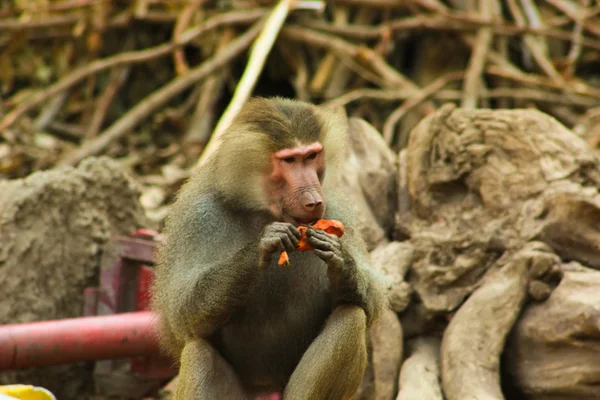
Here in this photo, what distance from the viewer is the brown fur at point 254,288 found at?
3383 mm

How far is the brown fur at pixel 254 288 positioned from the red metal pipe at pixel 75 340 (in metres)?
0.57

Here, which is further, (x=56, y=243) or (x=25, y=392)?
(x=56, y=243)

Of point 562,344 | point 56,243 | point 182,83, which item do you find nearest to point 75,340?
point 56,243

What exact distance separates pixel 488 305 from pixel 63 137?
539cm

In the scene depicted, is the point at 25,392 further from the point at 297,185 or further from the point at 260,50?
the point at 260,50

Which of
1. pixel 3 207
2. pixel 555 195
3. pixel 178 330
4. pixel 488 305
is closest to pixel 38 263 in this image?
pixel 3 207

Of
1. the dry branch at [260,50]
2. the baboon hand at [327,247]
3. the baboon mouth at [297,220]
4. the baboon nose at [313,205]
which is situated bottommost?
the dry branch at [260,50]

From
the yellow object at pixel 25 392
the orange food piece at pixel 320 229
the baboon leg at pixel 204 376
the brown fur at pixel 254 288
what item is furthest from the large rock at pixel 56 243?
the orange food piece at pixel 320 229

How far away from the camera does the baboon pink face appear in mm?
3303

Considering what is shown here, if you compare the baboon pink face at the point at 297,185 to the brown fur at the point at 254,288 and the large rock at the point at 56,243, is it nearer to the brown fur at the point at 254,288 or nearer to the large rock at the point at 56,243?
the brown fur at the point at 254,288

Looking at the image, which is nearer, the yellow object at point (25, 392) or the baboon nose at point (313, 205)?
the baboon nose at point (313, 205)

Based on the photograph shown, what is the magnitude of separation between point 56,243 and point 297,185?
2.28 m

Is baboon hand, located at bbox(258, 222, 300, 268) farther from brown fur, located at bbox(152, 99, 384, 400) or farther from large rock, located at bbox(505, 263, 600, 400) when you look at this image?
large rock, located at bbox(505, 263, 600, 400)

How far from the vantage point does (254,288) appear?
3557mm
